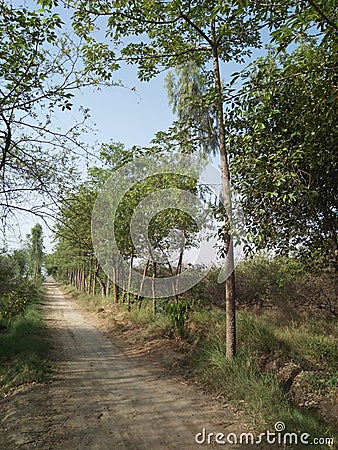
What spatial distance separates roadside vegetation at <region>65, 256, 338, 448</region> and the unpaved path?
0.49m

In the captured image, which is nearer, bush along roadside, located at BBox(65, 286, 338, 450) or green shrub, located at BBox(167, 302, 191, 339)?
bush along roadside, located at BBox(65, 286, 338, 450)

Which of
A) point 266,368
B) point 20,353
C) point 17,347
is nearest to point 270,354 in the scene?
point 266,368

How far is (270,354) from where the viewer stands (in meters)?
6.41

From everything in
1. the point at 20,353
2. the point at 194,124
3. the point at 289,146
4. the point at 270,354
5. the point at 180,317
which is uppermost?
the point at 194,124

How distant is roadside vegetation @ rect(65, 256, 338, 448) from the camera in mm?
4648

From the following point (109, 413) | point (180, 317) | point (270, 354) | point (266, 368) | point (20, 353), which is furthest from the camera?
point (180, 317)

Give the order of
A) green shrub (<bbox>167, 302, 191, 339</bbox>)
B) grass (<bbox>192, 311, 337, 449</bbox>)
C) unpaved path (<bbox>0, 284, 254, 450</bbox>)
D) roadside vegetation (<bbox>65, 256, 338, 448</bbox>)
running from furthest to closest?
green shrub (<bbox>167, 302, 191, 339</bbox>), roadside vegetation (<bbox>65, 256, 338, 448</bbox>), grass (<bbox>192, 311, 337, 449</bbox>), unpaved path (<bbox>0, 284, 254, 450</bbox>)

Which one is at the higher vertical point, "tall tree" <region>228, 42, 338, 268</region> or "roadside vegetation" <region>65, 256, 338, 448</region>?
"tall tree" <region>228, 42, 338, 268</region>

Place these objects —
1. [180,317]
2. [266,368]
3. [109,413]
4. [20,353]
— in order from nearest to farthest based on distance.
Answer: [109,413]
[266,368]
[20,353]
[180,317]

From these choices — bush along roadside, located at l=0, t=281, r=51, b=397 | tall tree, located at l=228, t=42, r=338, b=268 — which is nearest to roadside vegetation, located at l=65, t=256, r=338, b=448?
tall tree, located at l=228, t=42, r=338, b=268

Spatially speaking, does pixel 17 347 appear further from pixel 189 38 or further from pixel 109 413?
pixel 189 38

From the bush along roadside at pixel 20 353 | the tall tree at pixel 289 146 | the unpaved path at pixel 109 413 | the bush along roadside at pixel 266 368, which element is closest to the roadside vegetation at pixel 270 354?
the bush along roadside at pixel 266 368

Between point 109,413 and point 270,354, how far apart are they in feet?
10.3

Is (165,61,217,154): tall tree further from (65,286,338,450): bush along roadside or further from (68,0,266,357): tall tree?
(65,286,338,450): bush along roadside
